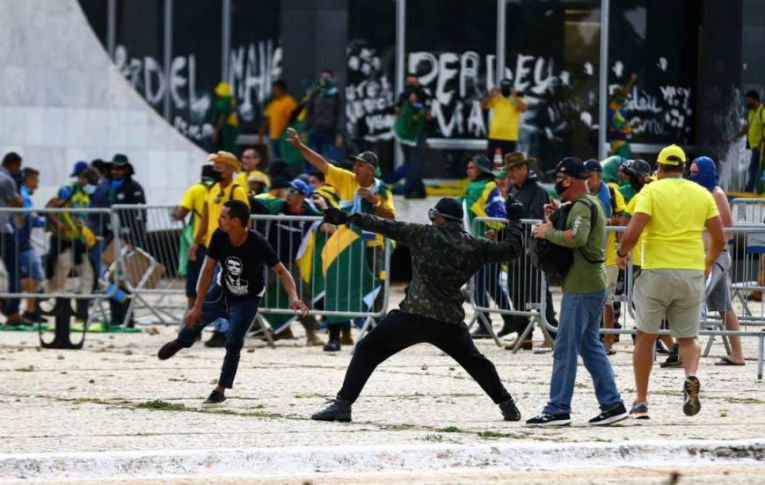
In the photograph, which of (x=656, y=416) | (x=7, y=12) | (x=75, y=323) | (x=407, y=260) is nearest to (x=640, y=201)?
(x=656, y=416)

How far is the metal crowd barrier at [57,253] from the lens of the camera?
19562 millimetres

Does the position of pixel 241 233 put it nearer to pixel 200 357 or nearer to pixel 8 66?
pixel 200 357

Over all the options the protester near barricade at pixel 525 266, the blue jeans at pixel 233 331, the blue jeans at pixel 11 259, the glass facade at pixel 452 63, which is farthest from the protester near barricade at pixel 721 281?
the glass facade at pixel 452 63

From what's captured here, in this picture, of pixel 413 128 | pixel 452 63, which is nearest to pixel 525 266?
pixel 413 128

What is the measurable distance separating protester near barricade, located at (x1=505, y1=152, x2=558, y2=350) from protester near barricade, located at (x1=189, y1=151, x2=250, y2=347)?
8.25ft

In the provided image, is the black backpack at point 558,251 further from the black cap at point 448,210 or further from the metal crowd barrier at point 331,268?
the metal crowd barrier at point 331,268

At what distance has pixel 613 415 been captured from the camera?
459 inches

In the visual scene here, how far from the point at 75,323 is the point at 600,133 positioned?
9293mm

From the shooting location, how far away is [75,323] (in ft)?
66.3

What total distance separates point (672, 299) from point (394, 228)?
1.83 meters

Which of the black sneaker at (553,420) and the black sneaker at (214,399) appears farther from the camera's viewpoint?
the black sneaker at (214,399)

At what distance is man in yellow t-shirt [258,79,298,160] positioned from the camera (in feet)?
84.2

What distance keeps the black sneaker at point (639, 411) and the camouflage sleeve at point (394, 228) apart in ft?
5.74

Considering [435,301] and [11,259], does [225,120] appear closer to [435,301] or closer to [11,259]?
[11,259]
